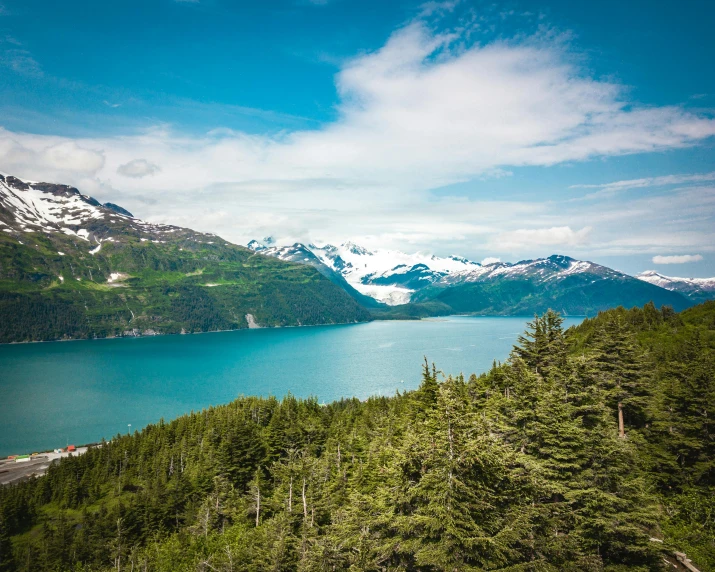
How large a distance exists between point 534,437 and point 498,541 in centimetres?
1040

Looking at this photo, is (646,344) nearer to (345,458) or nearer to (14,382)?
(345,458)

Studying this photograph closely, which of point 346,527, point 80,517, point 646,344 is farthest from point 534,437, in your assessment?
point 80,517

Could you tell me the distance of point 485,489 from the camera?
18.0 meters

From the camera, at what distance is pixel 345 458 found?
66.8m

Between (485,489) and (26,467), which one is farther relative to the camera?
(26,467)

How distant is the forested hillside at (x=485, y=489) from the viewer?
1827cm

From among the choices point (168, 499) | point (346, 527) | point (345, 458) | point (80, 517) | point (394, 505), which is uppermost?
point (394, 505)

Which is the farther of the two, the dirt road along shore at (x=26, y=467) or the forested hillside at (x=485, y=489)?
the dirt road along shore at (x=26, y=467)

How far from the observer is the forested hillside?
1827 centimetres

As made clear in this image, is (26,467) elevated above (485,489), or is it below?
below

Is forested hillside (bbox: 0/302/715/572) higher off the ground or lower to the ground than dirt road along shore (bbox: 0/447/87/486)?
higher

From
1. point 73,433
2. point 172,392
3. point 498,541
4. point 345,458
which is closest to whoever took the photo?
point 498,541

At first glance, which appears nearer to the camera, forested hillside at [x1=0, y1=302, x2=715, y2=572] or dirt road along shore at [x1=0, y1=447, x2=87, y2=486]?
forested hillside at [x1=0, y1=302, x2=715, y2=572]

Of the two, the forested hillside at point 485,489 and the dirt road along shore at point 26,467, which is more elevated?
the forested hillside at point 485,489
